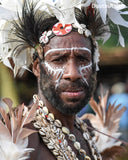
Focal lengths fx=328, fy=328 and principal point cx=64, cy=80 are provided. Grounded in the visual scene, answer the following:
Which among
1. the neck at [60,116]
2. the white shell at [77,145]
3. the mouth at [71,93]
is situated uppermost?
the mouth at [71,93]

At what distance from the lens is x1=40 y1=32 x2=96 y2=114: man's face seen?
8.18 ft

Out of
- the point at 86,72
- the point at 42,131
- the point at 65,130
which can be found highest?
the point at 86,72

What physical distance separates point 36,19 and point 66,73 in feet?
1.69

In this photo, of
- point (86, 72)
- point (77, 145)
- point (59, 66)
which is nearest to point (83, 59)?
point (86, 72)

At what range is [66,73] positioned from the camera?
2.49 m

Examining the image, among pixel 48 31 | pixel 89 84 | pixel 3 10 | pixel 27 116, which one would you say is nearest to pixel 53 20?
pixel 48 31

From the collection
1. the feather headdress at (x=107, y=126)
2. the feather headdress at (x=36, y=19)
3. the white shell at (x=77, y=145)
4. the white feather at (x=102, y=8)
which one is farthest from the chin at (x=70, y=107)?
the feather headdress at (x=107, y=126)

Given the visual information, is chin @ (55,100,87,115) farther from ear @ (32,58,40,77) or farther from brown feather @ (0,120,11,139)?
brown feather @ (0,120,11,139)

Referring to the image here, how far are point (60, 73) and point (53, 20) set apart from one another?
443mm

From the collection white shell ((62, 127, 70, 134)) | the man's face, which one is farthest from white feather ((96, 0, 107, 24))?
white shell ((62, 127, 70, 134))

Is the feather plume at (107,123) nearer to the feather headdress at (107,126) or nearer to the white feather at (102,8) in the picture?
the feather headdress at (107,126)

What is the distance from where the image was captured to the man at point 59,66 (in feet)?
8.13

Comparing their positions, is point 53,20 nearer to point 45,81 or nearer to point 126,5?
point 45,81

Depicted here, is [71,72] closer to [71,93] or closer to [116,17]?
[71,93]
